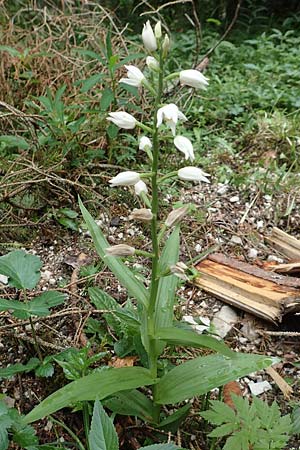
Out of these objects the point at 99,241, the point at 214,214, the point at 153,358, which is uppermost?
the point at 99,241

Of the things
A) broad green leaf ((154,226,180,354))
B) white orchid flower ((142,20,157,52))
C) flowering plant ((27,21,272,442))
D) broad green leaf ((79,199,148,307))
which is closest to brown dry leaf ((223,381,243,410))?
flowering plant ((27,21,272,442))

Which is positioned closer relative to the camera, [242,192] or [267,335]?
[267,335]

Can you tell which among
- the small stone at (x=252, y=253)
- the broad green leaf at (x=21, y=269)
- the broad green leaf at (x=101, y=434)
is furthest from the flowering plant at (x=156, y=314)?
the small stone at (x=252, y=253)

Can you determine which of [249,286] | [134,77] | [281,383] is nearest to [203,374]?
[281,383]

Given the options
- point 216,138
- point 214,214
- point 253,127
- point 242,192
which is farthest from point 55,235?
point 253,127

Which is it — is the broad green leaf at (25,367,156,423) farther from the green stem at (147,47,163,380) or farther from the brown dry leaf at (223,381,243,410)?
the brown dry leaf at (223,381,243,410)

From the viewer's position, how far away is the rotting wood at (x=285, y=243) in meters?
2.22

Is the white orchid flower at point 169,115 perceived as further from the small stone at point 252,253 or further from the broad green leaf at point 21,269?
the small stone at point 252,253

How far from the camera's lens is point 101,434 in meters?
1.15

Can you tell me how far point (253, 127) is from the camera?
120 inches

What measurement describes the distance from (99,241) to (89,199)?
2.76ft

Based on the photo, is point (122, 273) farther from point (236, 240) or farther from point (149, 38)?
point (236, 240)

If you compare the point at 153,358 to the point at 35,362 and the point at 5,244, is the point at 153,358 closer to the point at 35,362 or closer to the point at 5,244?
the point at 35,362

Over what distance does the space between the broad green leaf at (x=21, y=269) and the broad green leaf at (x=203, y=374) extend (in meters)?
0.45
